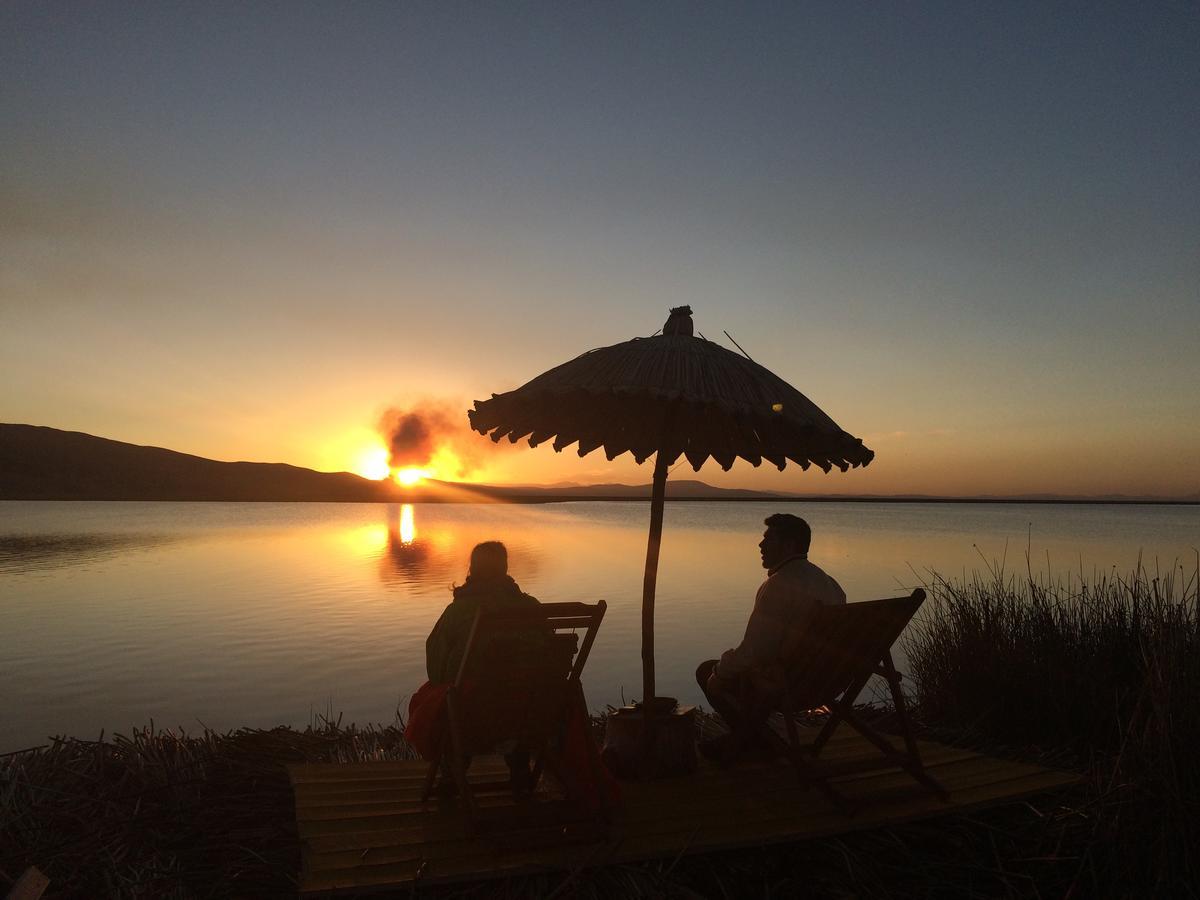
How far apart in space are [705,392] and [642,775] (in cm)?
228

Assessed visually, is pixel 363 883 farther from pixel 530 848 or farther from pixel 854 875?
pixel 854 875

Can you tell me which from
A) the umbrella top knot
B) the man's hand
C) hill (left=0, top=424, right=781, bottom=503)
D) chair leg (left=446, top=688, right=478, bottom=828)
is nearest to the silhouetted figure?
chair leg (left=446, top=688, right=478, bottom=828)

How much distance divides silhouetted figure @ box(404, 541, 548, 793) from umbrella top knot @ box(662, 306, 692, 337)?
1690mm

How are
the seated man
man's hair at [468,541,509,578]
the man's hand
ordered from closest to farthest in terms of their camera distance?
1. man's hair at [468,541,509,578]
2. the seated man
3. the man's hand

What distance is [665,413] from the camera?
4637mm

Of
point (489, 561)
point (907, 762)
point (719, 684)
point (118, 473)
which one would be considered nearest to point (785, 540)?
point (719, 684)

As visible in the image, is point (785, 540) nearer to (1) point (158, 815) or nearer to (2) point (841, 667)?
(2) point (841, 667)

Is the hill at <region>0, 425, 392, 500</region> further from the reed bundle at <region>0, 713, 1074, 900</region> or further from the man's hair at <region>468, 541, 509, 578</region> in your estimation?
the man's hair at <region>468, 541, 509, 578</region>

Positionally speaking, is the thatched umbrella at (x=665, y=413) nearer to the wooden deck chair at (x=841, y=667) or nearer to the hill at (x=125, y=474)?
the wooden deck chair at (x=841, y=667)

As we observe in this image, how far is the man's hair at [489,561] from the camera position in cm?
425

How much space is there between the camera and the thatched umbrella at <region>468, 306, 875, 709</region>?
4.14m

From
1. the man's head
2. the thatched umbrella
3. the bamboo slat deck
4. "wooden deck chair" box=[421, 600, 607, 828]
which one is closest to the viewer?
the bamboo slat deck

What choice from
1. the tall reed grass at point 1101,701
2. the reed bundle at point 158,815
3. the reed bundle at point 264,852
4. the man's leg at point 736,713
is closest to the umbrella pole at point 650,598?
the man's leg at point 736,713

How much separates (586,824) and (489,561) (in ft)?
4.65
